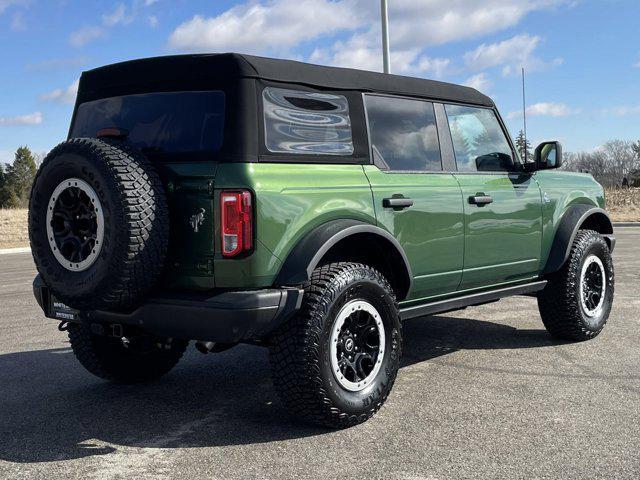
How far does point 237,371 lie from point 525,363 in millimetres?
2139

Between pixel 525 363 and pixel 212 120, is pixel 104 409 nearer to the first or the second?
pixel 212 120

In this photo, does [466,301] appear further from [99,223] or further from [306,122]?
[99,223]

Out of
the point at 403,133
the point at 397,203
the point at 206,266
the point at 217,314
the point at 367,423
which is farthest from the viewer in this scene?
the point at 403,133

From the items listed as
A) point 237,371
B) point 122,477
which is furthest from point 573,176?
point 122,477

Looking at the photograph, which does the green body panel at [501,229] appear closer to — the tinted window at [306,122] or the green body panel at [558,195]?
the green body panel at [558,195]

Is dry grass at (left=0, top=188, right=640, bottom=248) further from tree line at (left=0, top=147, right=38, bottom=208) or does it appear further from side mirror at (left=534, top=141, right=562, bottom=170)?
→ tree line at (left=0, top=147, right=38, bottom=208)

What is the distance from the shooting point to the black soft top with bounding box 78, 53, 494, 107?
3.88 meters

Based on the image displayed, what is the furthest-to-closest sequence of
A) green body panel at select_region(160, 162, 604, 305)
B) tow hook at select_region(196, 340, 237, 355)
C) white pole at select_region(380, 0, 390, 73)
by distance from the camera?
white pole at select_region(380, 0, 390, 73)
tow hook at select_region(196, 340, 237, 355)
green body panel at select_region(160, 162, 604, 305)

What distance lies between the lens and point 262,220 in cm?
363

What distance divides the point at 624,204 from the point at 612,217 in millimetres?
6368

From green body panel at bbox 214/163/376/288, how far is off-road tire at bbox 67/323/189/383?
1.20 meters

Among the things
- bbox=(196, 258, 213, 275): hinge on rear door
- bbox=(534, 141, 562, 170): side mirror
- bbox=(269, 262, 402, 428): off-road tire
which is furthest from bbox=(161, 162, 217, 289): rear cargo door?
bbox=(534, 141, 562, 170): side mirror

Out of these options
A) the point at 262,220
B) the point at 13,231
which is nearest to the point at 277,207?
the point at 262,220

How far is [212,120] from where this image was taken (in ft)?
12.7
